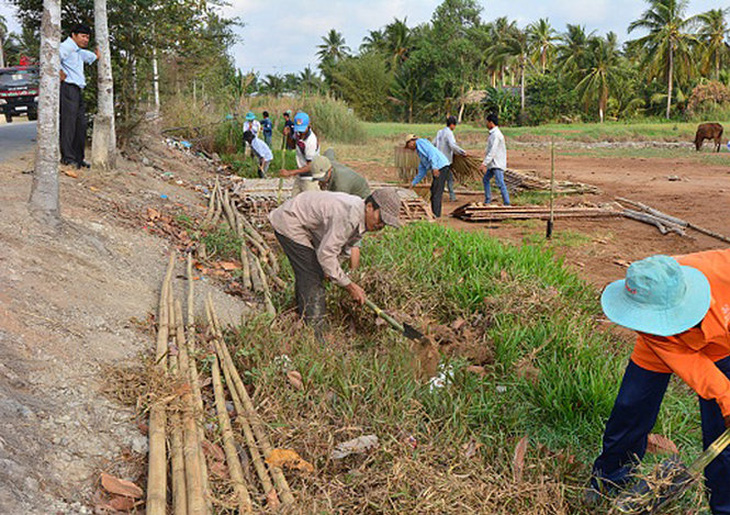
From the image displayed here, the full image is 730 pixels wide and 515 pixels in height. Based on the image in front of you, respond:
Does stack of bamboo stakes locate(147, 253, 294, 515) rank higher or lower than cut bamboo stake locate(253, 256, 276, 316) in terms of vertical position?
lower

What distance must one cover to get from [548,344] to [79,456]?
3.02 metres

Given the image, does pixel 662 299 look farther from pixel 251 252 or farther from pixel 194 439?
pixel 251 252

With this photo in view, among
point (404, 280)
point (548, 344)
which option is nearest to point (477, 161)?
point (404, 280)

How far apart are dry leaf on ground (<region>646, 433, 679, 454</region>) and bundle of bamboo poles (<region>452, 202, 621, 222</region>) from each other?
6723 millimetres

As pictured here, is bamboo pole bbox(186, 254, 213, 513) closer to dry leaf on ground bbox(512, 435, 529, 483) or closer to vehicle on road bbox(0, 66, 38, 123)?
dry leaf on ground bbox(512, 435, 529, 483)

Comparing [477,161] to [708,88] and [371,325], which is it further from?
[708,88]

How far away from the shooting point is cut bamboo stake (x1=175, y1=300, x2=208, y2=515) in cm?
241

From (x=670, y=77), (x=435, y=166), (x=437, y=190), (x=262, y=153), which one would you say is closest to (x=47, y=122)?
(x=435, y=166)

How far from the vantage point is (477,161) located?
41.4 ft

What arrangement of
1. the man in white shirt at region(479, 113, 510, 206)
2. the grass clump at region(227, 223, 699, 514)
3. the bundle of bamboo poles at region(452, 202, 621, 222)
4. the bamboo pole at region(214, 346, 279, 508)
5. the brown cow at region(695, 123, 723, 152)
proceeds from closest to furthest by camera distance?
the bamboo pole at region(214, 346, 279, 508), the grass clump at region(227, 223, 699, 514), the bundle of bamboo poles at region(452, 202, 621, 222), the man in white shirt at region(479, 113, 510, 206), the brown cow at region(695, 123, 723, 152)

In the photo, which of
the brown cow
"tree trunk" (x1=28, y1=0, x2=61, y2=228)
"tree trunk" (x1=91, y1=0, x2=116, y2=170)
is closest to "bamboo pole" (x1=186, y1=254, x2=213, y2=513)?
"tree trunk" (x1=28, y1=0, x2=61, y2=228)

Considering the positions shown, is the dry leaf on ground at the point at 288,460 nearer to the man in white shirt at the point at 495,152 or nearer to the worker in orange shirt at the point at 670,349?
the worker in orange shirt at the point at 670,349

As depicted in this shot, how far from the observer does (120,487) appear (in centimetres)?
255

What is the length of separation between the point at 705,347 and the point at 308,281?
281 centimetres
